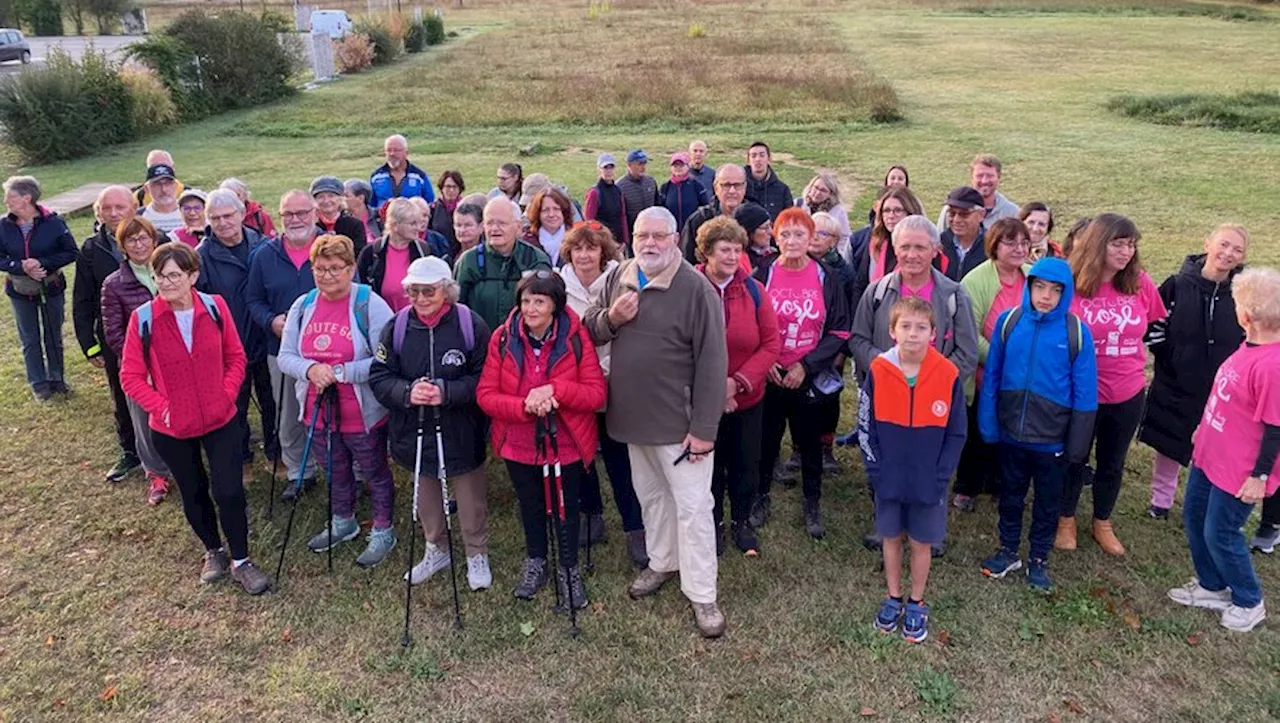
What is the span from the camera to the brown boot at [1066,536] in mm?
5715

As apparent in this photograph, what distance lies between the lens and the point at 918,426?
4.57m

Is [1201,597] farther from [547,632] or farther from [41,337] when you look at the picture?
[41,337]

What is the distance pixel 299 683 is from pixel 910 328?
384 centimetres

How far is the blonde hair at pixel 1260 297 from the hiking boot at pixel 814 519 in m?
2.82

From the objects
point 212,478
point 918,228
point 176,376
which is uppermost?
point 918,228

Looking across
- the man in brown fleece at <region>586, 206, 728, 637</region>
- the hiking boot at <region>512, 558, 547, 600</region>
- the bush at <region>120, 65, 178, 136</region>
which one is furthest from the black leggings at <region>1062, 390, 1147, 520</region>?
the bush at <region>120, 65, 178, 136</region>

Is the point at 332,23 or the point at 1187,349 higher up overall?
the point at 332,23

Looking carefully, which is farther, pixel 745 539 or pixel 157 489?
pixel 157 489

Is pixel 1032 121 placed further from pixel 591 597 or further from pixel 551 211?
pixel 591 597

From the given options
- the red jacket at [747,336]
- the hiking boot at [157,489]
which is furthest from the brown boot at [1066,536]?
the hiking boot at [157,489]

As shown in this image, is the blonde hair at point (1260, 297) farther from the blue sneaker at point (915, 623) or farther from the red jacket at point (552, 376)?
the red jacket at point (552, 376)

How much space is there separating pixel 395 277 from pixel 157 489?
246 centimetres

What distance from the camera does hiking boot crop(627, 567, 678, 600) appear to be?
5293mm

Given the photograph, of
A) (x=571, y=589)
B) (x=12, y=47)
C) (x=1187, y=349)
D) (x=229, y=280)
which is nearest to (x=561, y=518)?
(x=571, y=589)
